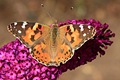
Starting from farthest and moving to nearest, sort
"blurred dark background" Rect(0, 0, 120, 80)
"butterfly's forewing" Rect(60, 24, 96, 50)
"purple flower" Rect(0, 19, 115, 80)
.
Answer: "blurred dark background" Rect(0, 0, 120, 80), "purple flower" Rect(0, 19, 115, 80), "butterfly's forewing" Rect(60, 24, 96, 50)

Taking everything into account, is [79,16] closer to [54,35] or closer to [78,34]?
[54,35]

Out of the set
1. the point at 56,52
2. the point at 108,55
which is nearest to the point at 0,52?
the point at 56,52

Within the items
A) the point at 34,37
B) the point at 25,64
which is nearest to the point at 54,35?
the point at 34,37

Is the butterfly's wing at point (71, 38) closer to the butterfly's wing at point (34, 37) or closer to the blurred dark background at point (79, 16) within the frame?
the butterfly's wing at point (34, 37)

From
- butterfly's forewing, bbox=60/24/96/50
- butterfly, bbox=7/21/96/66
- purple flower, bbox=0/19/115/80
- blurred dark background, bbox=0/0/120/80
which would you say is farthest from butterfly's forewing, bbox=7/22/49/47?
blurred dark background, bbox=0/0/120/80

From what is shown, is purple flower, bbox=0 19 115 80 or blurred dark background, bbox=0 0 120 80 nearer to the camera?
purple flower, bbox=0 19 115 80

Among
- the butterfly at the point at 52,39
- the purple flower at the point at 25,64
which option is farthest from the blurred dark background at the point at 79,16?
the butterfly at the point at 52,39

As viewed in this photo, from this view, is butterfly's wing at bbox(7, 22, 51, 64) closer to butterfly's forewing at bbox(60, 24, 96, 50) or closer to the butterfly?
the butterfly

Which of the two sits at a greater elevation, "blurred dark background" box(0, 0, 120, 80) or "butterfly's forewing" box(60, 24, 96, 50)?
"blurred dark background" box(0, 0, 120, 80)
